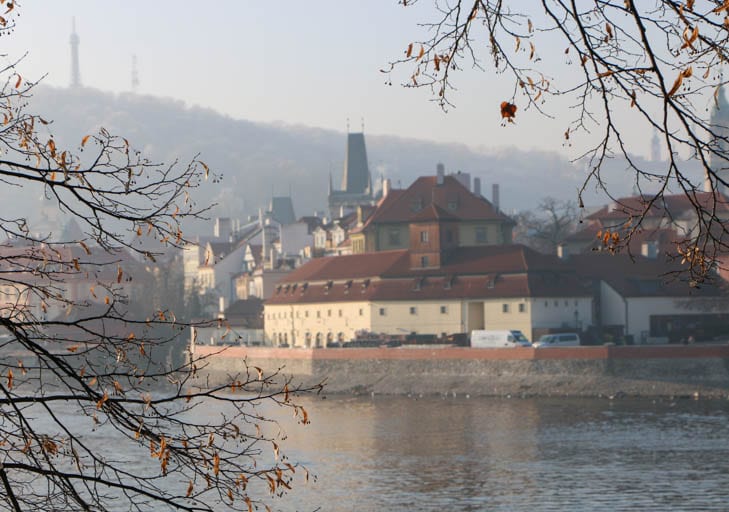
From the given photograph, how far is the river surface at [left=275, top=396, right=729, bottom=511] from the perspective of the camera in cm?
3058

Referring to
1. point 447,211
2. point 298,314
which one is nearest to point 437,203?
point 447,211

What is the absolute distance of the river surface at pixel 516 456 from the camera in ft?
100

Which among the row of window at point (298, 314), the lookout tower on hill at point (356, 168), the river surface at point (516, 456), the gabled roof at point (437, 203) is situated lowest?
the river surface at point (516, 456)

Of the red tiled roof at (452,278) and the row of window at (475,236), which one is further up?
the row of window at (475,236)

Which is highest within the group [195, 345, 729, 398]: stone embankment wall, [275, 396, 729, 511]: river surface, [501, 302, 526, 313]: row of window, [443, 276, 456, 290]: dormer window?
[443, 276, 456, 290]: dormer window

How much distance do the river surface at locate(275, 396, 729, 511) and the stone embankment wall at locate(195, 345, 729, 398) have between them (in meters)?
2.48

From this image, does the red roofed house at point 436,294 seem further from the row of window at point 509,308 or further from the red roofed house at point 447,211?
the red roofed house at point 447,211

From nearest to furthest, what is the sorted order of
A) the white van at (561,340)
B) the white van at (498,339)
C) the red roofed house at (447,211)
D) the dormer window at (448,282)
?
the white van at (561,340), the white van at (498,339), the dormer window at (448,282), the red roofed house at (447,211)

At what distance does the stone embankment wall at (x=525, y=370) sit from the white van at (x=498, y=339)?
303 centimetres

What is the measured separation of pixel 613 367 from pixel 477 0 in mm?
54004

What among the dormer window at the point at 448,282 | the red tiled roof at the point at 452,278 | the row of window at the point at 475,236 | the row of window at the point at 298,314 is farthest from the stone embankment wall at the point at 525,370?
the row of window at the point at 475,236

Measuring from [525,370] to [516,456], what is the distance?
23.1 m

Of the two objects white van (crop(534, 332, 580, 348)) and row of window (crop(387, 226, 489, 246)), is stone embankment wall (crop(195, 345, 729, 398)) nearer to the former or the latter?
white van (crop(534, 332, 580, 348))

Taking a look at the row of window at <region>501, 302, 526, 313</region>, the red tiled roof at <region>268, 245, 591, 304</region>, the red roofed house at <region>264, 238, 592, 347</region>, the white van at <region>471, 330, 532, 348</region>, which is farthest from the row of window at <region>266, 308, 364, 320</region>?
the white van at <region>471, 330, 532, 348</region>
